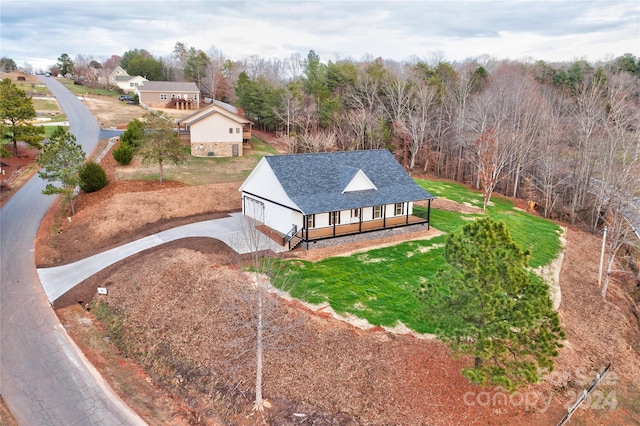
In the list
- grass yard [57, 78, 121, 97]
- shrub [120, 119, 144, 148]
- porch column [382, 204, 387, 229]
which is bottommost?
porch column [382, 204, 387, 229]

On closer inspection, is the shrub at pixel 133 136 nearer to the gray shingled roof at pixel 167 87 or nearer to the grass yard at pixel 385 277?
the grass yard at pixel 385 277

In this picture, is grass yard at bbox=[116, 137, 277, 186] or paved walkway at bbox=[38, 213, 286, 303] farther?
grass yard at bbox=[116, 137, 277, 186]

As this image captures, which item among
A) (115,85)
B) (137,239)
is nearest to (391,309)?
(137,239)

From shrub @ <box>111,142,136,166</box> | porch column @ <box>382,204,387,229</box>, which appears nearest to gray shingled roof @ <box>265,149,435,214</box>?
porch column @ <box>382,204,387,229</box>

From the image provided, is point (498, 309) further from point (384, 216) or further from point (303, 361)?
point (384, 216)

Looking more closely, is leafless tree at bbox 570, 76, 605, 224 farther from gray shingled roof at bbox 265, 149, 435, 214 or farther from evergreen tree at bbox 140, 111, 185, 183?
evergreen tree at bbox 140, 111, 185, 183

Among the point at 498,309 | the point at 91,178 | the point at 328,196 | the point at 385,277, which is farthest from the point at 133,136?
the point at 498,309
